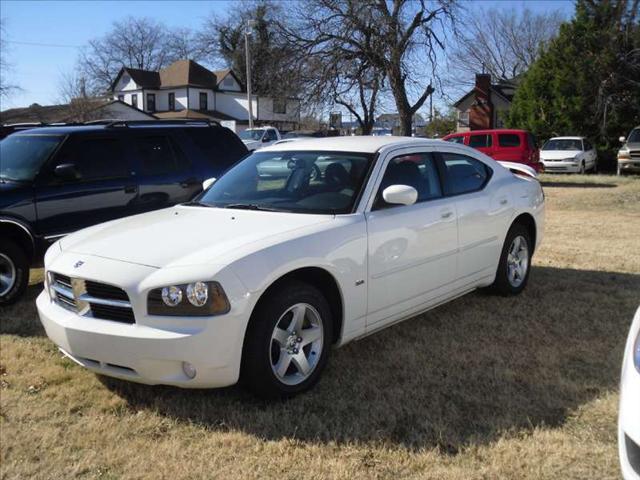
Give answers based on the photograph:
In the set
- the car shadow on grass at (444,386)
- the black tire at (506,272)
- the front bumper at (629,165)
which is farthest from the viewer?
the front bumper at (629,165)

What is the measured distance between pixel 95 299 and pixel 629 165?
75.6 feet

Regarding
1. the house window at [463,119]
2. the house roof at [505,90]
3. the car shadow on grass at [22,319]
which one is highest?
the house roof at [505,90]

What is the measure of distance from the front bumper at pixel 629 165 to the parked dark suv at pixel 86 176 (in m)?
19.1

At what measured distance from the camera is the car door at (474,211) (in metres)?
5.20

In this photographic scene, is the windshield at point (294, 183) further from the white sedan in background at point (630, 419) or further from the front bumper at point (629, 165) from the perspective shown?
the front bumper at point (629, 165)

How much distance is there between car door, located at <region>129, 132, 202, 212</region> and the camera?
7211mm

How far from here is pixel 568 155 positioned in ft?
77.9

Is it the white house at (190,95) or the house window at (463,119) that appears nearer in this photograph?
the house window at (463,119)

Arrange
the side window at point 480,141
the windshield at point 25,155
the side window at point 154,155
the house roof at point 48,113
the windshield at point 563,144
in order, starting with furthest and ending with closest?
the house roof at point 48,113
the windshield at point 563,144
the side window at point 480,141
the side window at point 154,155
the windshield at point 25,155

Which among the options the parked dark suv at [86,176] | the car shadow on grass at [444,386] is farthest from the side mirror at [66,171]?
the car shadow on grass at [444,386]

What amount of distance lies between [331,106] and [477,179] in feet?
72.8

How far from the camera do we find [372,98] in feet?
92.4

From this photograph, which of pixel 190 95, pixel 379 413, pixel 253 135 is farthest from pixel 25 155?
pixel 190 95

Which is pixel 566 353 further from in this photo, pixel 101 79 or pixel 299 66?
pixel 101 79
